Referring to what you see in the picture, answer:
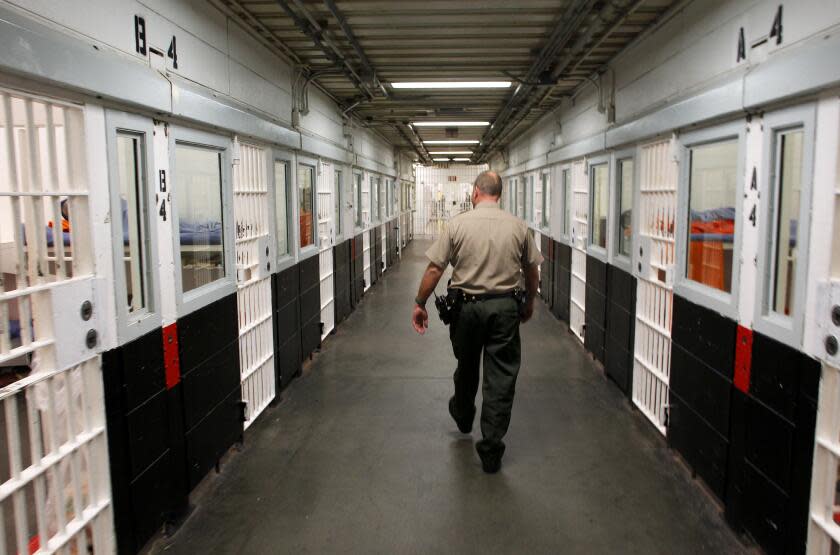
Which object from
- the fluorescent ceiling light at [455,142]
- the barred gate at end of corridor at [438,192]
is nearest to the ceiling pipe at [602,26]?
the fluorescent ceiling light at [455,142]

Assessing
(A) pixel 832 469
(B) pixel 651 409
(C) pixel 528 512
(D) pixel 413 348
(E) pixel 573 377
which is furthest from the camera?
(D) pixel 413 348

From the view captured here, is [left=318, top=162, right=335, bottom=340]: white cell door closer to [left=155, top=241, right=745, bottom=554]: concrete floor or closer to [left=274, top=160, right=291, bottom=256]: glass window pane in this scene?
[left=274, top=160, right=291, bottom=256]: glass window pane

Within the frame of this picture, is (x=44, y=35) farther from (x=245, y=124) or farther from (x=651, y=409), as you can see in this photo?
(x=651, y=409)

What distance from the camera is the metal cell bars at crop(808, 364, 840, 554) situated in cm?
232

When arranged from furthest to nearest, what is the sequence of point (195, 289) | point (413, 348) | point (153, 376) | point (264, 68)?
point (413, 348) < point (264, 68) < point (195, 289) < point (153, 376)

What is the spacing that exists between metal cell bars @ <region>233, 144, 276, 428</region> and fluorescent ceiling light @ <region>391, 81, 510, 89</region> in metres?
2.50

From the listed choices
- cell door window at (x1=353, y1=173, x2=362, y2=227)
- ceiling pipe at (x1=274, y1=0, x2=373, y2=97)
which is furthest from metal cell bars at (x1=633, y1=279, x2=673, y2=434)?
cell door window at (x1=353, y1=173, x2=362, y2=227)

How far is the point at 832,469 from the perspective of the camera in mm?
2350

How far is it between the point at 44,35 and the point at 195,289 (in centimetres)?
177

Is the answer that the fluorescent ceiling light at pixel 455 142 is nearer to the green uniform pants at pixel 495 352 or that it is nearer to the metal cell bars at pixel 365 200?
the metal cell bars at pixel 365 200

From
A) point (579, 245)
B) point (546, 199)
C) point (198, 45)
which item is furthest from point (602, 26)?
point (546, 199)

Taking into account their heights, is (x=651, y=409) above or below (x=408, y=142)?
below

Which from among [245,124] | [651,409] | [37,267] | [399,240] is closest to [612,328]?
[651,409]

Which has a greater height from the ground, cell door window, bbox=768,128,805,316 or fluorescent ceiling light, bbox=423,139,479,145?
fluorescent ceiling light, bbox=423,139,479,145
